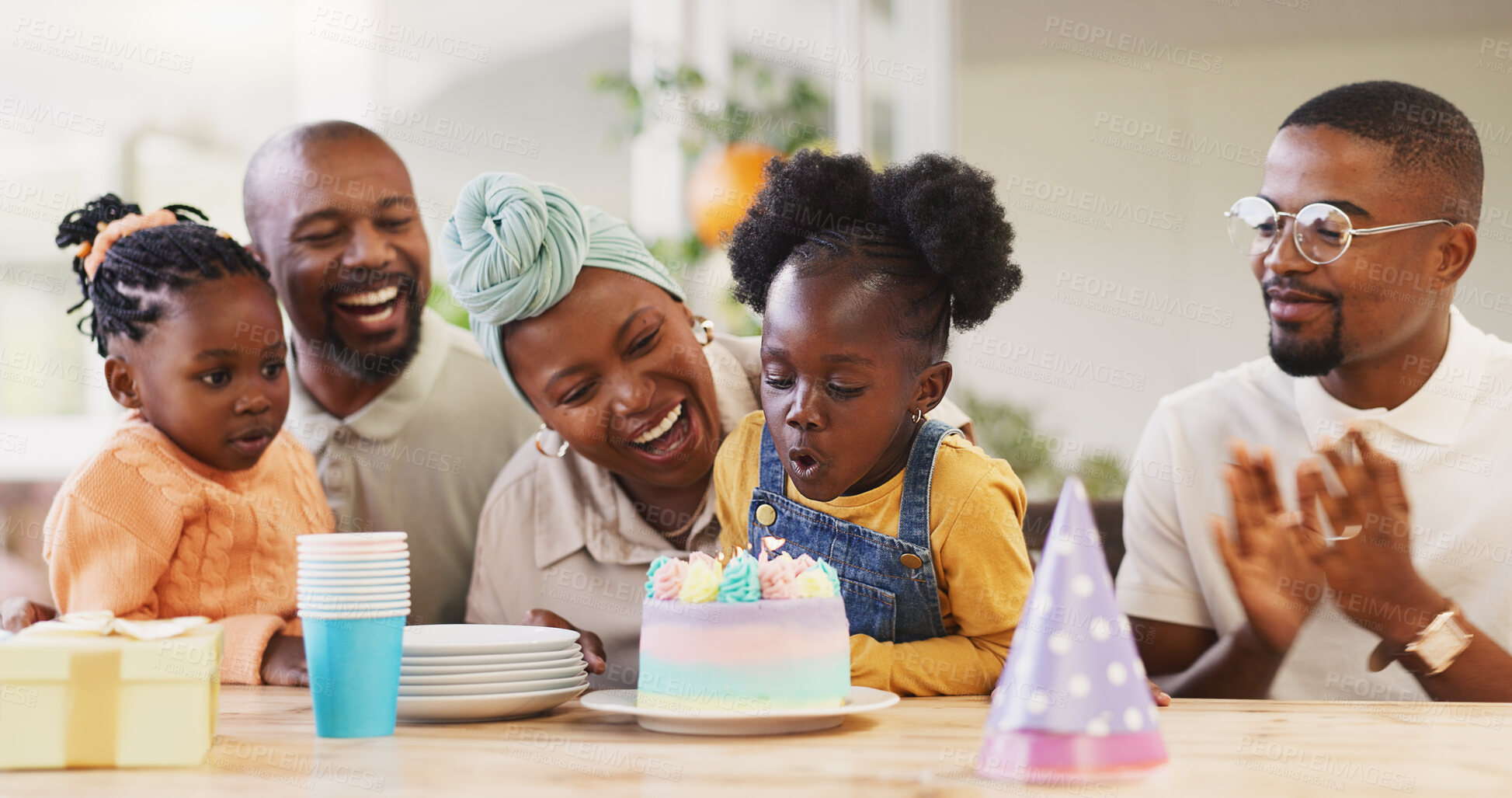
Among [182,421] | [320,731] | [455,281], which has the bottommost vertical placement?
[320,731]

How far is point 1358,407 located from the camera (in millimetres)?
2242

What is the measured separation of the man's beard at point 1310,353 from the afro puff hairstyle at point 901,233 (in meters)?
0.78

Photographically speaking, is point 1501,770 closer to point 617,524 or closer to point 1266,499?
point 1266,499

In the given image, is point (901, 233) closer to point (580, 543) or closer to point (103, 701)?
point (580, 543)

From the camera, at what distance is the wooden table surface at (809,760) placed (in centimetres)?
101

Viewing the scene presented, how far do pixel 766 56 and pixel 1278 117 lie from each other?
2.12 metres

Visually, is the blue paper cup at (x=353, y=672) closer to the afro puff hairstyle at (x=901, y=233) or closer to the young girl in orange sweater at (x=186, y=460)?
the young girl in orange sweater at (x=186, y=460)

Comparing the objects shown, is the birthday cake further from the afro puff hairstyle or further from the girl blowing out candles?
the afro puff hairstyle

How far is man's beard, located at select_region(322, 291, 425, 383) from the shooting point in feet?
7.79

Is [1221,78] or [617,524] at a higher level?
[1221,78]

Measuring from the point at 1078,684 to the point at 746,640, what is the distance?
1.22 ft

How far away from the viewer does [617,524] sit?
83.0 inches

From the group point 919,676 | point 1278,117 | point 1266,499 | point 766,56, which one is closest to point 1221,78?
point 1278,117

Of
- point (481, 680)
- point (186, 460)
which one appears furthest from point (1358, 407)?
point (186, 460)
